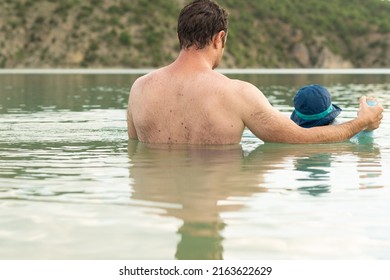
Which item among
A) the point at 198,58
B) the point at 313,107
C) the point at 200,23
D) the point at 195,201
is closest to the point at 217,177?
the point at 195,201

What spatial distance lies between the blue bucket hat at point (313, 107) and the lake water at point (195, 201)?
28cm

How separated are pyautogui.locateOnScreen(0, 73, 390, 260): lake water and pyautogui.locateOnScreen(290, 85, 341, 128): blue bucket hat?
279 mm

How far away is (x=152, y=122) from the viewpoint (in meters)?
7.96

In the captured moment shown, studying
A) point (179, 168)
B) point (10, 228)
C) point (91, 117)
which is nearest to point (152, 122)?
point (179, 168)

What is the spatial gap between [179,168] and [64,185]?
1.13 metres

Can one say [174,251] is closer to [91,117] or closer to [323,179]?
[323,179]

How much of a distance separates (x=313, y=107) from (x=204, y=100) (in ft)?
4.14

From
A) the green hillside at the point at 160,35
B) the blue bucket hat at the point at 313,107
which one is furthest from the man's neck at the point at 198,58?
the green hillside at the point at 160,35

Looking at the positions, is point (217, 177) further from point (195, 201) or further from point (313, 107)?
point (313, 107)

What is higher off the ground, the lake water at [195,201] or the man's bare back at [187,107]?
the man's bare back at [187,107]

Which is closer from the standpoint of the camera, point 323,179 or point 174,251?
point 174,251

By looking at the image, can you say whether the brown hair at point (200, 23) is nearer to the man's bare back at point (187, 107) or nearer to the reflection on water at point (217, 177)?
the man's bare back at point (187, 107)

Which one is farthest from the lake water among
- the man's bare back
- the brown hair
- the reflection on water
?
the brown hair

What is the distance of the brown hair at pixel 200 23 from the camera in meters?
7.25
